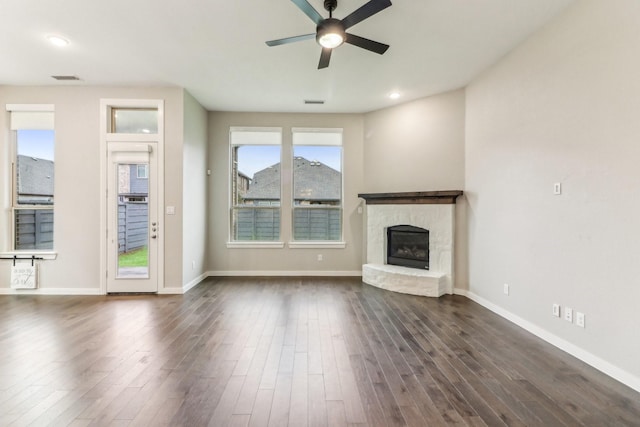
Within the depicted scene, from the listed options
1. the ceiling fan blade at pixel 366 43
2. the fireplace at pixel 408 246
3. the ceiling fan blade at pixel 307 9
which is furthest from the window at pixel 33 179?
the fireplace at pixel 408 246

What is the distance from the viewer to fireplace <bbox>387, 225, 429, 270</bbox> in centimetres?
494

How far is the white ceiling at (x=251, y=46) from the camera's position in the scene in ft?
8.91

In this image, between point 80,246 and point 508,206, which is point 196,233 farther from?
point 508,206

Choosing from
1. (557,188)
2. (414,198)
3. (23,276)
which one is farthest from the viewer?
(414,198)

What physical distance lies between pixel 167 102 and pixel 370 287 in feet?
14.5

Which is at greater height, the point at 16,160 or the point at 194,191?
the point at 16,160

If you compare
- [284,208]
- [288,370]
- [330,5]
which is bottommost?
[288,370]

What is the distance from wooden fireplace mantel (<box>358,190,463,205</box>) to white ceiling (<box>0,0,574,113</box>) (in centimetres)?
163

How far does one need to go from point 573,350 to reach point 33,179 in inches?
285

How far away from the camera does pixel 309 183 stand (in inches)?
227

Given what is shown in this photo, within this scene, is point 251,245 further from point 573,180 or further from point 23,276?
point 573,180

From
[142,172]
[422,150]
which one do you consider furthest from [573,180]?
[142,172]

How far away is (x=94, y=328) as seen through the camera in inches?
124

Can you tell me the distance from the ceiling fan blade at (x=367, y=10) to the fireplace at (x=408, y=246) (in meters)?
3.49
